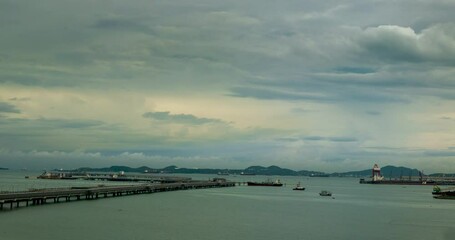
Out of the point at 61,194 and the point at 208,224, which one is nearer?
the point at 208,224

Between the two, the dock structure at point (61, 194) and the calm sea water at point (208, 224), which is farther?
the dock structure at point (61, 194)

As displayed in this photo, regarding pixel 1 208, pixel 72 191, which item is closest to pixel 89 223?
pixel 1 208

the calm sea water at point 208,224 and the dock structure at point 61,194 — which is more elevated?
the dock structure at point 61,194

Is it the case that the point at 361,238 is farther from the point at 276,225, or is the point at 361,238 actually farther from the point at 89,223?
the point at 89,223

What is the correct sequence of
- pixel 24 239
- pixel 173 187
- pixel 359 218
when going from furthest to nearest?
pixel 173 187 → pixel 359 218 → pixel 24 239

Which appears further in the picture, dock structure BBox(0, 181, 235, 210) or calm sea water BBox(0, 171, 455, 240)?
dock structure BBox(0, 181, 235, 210)

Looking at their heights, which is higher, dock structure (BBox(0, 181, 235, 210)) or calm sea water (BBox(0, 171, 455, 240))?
dock structure (BBox(0, 181, 235, 210))

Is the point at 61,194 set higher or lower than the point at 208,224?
higher

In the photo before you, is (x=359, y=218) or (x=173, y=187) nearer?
(x=359, y=218)

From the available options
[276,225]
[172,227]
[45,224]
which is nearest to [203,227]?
[172,227]

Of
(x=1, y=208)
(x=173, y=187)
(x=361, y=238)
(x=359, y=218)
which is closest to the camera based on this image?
(x=361, y=238)
